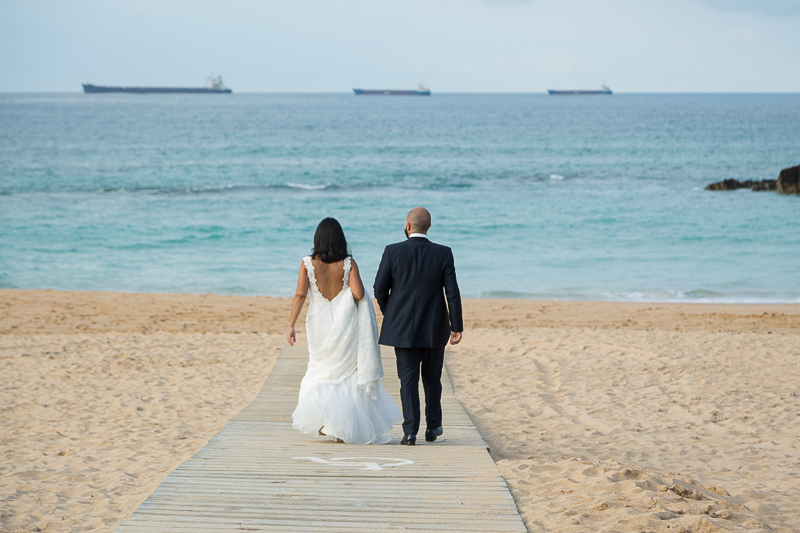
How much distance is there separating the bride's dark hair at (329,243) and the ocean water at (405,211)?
11330mm

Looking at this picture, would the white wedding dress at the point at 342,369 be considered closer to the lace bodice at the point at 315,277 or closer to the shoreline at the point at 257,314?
the lace bodice at the point at 315,277

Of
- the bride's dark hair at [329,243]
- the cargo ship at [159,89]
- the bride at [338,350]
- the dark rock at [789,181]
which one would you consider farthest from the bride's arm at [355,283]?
the cargo ship at [159,89]

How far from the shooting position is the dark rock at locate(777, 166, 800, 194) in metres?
30.6

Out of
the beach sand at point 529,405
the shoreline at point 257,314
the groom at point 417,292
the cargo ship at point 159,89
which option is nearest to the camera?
the beach sand at point 529,405

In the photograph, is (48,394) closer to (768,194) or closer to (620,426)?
(620,426)

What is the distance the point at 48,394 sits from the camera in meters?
7.49

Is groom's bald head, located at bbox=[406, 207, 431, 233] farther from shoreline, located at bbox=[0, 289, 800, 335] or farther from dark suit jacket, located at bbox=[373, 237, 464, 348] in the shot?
shoreline, located at bbox=[0, 289, 800, 335]

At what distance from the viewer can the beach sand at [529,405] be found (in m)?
4.19

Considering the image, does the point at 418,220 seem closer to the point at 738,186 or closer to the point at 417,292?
the point at 417,292

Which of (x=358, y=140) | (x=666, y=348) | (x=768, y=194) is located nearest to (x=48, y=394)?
(x=666, y=348)

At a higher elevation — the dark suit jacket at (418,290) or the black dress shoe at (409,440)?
the dark suit jacket at (418,290)

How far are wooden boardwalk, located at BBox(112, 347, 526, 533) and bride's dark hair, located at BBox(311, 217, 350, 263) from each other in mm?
1371

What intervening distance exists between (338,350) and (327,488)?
1.21 meters

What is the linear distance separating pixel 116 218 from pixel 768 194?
27.7 metres
